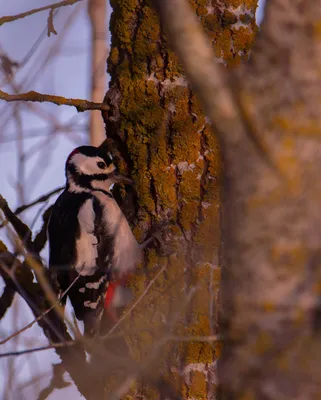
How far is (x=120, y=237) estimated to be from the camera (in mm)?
2850

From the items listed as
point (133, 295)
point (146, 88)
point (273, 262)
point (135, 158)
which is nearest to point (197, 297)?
point (133, 295)

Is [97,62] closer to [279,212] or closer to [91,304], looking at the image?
[91,304]

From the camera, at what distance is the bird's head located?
9.40 ft

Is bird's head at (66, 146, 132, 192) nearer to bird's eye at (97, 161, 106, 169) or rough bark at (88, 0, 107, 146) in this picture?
bird's eye at (97, 161, 106, 169)

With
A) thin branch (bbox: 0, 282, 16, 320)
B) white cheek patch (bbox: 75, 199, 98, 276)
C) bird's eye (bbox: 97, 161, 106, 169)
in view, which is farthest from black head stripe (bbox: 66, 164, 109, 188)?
thin branch (bbox: 0, 282, 16, 320)

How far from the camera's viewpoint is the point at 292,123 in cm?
110

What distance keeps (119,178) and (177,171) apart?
0.33 m

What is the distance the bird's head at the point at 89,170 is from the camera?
2.87 metres

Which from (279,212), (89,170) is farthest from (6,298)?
(279,212)

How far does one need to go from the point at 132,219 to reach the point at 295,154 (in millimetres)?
1592

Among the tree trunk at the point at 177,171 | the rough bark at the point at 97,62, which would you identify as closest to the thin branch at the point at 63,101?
the tree trunk at the point at 177,171

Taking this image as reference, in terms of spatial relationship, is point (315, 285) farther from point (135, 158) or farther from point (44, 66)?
point (44, 66)

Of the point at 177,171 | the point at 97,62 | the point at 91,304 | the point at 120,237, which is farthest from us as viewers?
the point at 97,62

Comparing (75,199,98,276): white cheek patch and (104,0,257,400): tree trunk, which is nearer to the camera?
(104,0,257,400): tree trunk
